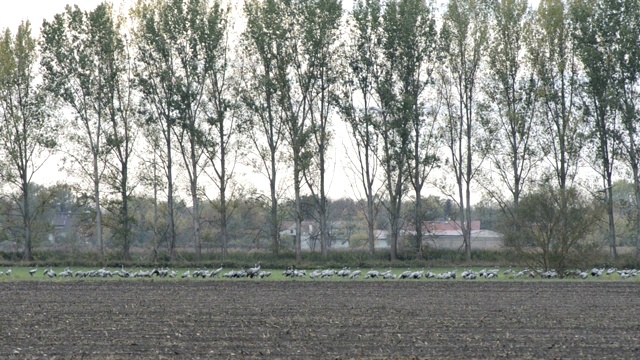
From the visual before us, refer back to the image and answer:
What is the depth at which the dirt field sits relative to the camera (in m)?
19.0

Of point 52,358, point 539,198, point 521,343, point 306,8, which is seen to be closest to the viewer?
point 52,358

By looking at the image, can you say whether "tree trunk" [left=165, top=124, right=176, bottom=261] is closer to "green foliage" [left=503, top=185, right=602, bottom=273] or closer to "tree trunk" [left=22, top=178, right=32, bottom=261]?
"tree trunk" [left=22, top=178, right=32, bottom=261]

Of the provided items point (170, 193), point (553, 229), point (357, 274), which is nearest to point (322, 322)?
point (553, 229)

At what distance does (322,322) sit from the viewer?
24.3 metres

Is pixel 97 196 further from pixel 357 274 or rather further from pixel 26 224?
pixel 357 274

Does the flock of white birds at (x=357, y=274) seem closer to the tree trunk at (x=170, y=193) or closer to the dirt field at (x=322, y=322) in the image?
the dirt field at (x=322, y=322)

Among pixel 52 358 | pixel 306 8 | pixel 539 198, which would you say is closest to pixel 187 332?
pixel 52 358

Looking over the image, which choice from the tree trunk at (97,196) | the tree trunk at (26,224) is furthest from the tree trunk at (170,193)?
the tree trunk at (26,224)

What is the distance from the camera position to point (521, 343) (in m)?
19.9

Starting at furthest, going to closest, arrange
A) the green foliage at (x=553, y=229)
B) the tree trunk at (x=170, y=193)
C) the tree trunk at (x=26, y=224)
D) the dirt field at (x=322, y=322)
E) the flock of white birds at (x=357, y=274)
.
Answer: the tree trunk at (x=26, y=224) → the tree trunk at (x=170, y=193) → the flock of white birds at (x=357, y=274) → the green foliage at (x=553, y=229) → the dirt field at (x=322, y=322)

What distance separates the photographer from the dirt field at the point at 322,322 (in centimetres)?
1900

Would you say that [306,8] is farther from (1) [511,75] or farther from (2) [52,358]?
(2) [52,358]

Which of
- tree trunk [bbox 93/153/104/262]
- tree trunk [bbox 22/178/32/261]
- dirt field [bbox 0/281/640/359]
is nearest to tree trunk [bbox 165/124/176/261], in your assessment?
tree trunk [bbox 93/153/104/262]

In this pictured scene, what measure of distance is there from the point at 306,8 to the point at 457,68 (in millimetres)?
11412
